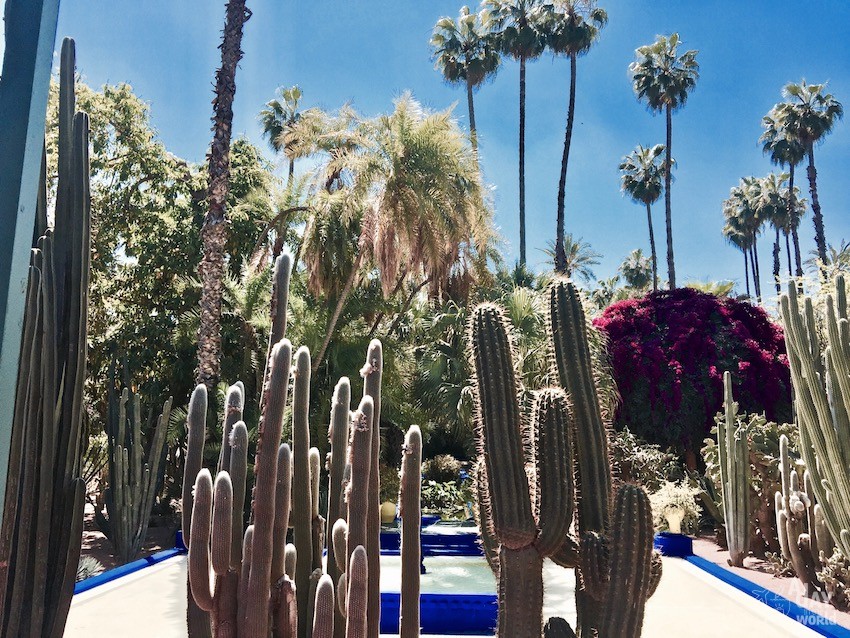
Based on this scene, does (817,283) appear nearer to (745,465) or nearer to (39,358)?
(745,465)

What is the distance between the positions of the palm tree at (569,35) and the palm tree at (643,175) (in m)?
12.1

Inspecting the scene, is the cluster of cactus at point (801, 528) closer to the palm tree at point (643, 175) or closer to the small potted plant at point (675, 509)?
the small potted plant at point (675, 509)

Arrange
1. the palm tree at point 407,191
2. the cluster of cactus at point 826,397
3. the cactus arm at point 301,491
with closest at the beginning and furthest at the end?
the cactus arm at point 301,491
the cluster of cactus at point 826,397
the palm tree at point 407,191

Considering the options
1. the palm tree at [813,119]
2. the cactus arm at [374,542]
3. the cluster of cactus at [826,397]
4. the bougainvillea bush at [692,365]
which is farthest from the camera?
the palm tree at [813,119]

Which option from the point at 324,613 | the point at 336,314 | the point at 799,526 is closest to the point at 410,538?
the point at 324,613

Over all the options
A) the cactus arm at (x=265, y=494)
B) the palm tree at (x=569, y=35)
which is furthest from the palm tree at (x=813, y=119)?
the cactus arm at (x=265, y=494)

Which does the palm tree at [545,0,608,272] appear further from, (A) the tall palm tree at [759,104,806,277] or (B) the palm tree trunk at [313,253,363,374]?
(B) the palm tree trunk at [313,253,363,374]

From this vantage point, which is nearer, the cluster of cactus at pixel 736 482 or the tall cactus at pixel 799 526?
the tall cactus at pixel 799 526

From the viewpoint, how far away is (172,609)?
6.42 metres

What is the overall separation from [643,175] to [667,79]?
10102 millimetres

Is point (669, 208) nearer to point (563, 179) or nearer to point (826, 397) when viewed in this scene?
point (563, 179)

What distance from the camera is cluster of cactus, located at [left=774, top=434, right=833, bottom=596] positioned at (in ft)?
22.0

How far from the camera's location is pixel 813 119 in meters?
28.2

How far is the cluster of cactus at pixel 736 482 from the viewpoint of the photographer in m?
8.70
